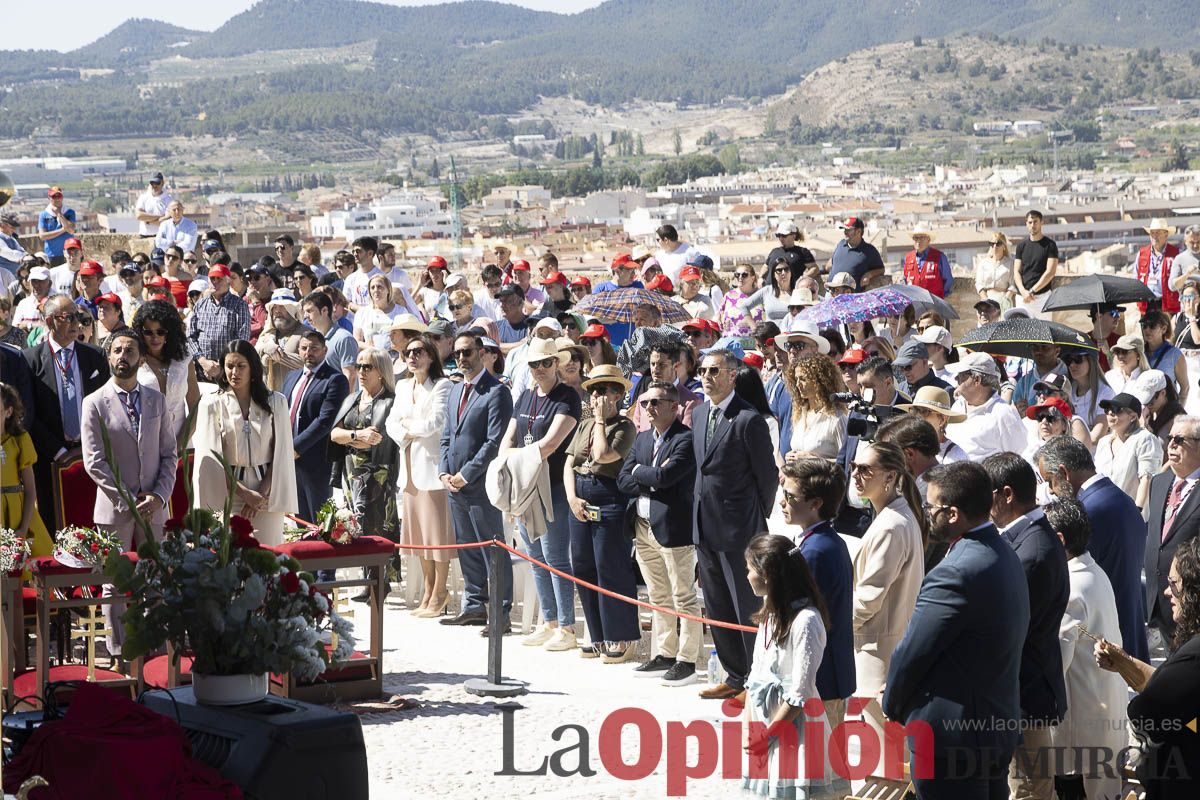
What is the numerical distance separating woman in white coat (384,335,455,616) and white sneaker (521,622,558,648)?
89 cm

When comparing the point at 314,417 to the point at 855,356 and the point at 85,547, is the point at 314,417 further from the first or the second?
the point at 855,356

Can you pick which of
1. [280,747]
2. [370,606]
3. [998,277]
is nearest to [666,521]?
[370,606]

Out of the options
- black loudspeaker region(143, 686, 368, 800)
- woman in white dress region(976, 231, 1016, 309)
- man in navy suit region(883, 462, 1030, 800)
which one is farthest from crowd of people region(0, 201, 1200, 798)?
woman in white dress region(976, 231, 1016, 309)

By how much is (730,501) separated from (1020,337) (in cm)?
280

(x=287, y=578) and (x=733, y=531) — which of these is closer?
(x=287, y=578)

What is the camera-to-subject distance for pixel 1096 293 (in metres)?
11.2

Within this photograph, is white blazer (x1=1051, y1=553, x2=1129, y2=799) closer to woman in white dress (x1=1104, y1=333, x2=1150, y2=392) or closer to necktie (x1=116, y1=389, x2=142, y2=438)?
woman in white dress (x1=1104, y1=333, x2=1150, y2=392)

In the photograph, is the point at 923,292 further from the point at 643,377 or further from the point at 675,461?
the point at 675,461

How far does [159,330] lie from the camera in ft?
28.2

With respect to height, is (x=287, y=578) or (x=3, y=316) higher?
(x=3, y=316)

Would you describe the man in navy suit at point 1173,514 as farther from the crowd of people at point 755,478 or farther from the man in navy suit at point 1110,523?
the man in navy suit at point 1110,523

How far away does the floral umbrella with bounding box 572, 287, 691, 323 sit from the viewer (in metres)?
11.5

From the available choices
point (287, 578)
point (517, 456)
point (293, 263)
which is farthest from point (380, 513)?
point (293, 263)

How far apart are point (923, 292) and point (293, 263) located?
6.17 metres
